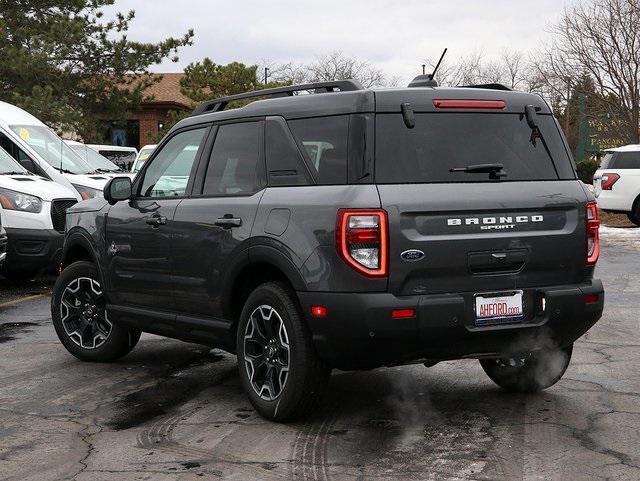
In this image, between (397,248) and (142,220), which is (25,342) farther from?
(397,248)

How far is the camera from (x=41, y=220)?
43.2 feet

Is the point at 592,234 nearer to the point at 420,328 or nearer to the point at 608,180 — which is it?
the point at 420,328

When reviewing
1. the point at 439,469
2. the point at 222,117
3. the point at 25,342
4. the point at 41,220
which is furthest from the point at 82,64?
the point at 439,469

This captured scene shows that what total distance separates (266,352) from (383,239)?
111cm

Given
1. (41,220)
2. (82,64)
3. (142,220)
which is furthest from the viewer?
(82,64)

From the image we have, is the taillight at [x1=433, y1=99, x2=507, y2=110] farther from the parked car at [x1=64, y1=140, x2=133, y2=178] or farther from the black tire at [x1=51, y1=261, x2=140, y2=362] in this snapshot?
the parked car at [x1=64, y1=140, x2=133, y2=178]

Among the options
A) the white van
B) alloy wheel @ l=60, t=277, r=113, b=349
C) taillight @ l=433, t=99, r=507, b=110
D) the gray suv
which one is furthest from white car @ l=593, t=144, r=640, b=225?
taillight @ l=433, t=99, r=507, b=110

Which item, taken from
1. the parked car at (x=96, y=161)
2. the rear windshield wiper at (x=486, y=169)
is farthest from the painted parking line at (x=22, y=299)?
the rear windshield wiper at (x=486, y=169)

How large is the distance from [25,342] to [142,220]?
256cm

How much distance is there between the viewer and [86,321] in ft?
26.4

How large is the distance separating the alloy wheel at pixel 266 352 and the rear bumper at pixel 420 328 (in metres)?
0.34

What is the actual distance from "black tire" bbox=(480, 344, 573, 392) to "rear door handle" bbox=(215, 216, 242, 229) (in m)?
1.85

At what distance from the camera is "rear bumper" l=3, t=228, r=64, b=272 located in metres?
12.9

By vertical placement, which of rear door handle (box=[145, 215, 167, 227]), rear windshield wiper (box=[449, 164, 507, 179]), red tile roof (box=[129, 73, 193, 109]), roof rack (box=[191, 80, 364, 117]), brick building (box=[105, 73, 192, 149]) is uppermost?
red tile roof (box=[129, 73, 193, 109])
